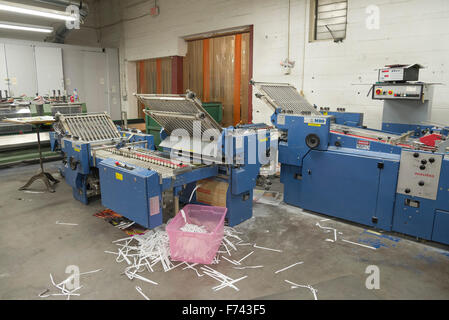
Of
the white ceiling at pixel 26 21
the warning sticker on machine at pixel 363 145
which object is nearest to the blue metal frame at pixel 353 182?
the warning sticker on machine at pixel 363 145

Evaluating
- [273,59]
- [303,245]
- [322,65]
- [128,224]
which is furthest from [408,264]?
[273,59]

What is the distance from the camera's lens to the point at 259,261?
2.64 meters

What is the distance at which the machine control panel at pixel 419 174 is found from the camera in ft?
9.05

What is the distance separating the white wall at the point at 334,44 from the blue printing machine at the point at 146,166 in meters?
2.16

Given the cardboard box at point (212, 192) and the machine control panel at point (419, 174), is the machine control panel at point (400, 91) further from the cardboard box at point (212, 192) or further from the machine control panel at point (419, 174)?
the cardboard box at point (212, 192)

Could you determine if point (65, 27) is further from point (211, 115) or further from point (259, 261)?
point (259, 261)

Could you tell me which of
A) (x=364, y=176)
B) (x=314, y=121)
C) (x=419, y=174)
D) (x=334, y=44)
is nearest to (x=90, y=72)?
(x=334, y=44)

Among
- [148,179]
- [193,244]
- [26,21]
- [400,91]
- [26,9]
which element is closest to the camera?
[148,179]

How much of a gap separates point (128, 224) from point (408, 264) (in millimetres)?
2651

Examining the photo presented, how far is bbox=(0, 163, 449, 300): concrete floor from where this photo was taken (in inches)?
88.0

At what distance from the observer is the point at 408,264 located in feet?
8.52

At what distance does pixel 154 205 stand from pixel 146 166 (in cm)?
52

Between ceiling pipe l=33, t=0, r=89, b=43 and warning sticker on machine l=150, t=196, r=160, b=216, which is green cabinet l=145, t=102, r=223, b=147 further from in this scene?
warning sticker on machine l=150, t=196, r=160, b=216

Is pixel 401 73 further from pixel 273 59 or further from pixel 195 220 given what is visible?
pixel 195 220
